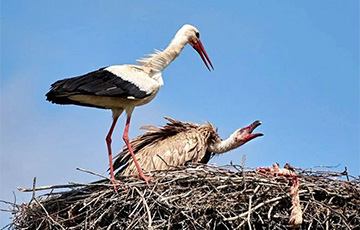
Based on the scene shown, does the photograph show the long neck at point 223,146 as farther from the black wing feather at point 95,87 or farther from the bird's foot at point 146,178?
the bird's foot at point 146,178

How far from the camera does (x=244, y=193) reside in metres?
9.13

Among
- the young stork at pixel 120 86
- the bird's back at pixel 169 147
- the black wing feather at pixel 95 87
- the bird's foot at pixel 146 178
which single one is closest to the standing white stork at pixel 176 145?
the bird's back at pixel 169 147

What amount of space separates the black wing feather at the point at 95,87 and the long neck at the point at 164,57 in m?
0.51

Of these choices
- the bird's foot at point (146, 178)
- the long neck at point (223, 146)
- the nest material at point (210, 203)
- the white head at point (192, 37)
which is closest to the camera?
the nest material at point (210, 203)

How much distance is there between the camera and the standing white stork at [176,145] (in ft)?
35.9

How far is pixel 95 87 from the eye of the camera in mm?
9648

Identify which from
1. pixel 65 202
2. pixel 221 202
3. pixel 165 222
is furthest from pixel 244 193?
pixel 65 202

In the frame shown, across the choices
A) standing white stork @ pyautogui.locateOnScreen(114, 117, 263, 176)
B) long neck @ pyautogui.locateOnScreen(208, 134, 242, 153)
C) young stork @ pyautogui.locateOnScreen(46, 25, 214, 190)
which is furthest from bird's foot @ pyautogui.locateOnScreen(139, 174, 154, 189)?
long neck @ pyautogui.locateOnScreen(208, 134, 242, 153)

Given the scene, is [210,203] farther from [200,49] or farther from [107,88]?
[200,49]

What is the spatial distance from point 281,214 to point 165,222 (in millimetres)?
1151

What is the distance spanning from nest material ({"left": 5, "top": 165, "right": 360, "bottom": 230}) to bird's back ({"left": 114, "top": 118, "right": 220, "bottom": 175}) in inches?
46.8

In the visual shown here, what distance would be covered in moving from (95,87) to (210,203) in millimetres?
1758

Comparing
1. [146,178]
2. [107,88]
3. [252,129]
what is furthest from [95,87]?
[252,129]

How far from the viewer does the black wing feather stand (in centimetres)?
954
